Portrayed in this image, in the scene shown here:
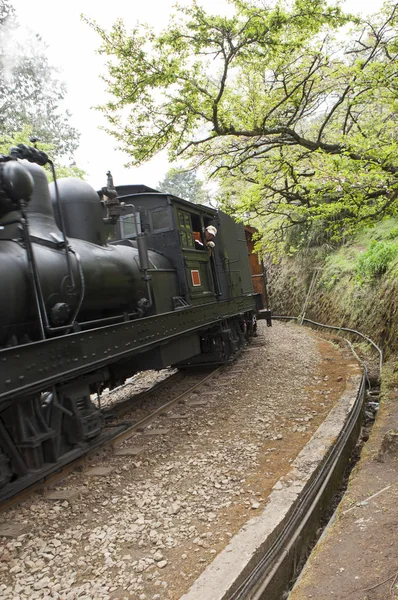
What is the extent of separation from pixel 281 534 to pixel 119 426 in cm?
297

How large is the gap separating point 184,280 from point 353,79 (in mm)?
3966

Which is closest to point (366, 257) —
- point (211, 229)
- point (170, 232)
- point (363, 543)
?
point (211, 229)

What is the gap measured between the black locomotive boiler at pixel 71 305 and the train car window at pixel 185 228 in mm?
45

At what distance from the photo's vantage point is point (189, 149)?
8500 millimetres

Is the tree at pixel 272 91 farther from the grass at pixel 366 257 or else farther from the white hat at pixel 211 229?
the grass at pixel 366 257

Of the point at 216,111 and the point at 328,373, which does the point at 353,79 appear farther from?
the point at 328,373

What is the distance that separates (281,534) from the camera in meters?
3.16

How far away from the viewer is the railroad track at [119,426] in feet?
13.3

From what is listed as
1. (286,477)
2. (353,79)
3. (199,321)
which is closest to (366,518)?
(286,477)

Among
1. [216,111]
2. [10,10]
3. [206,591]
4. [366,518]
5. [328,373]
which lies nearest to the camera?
[206,591]

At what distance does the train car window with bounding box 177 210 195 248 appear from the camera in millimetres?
7977

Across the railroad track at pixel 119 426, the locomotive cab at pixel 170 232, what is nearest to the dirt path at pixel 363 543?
the railroad track at pixel 119 426

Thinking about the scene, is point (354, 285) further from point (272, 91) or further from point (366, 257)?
point (272, 91)

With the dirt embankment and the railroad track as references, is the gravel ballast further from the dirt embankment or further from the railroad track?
the dirt embankment
